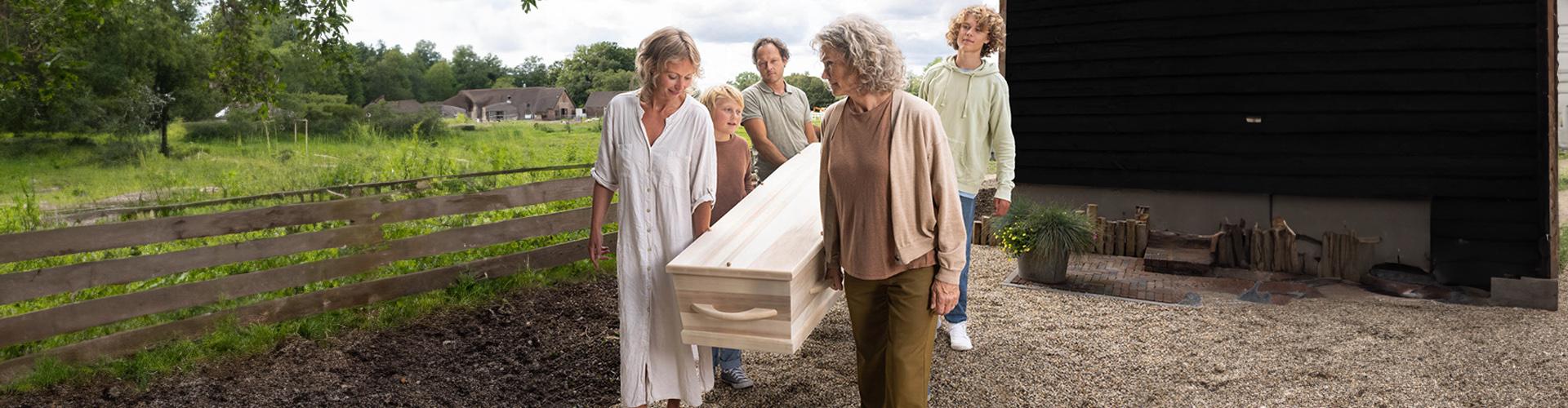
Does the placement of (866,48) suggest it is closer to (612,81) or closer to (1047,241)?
(1047,241)

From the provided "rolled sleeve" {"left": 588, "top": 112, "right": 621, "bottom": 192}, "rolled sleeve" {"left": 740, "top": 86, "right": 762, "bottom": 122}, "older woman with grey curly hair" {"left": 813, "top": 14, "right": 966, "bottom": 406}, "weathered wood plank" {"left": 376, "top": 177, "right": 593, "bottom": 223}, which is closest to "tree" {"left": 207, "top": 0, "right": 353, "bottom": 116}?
"weathered wood plank" {"left": 376, "top": 177, "right": 593, "bottom": 223}

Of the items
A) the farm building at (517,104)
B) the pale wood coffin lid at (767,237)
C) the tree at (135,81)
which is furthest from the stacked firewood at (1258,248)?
the tree at (135,81)

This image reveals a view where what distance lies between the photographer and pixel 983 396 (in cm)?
402

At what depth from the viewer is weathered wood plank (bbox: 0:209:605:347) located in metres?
4.19

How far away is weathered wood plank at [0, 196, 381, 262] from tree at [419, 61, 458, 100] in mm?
6276

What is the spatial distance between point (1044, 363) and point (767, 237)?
2.07 m

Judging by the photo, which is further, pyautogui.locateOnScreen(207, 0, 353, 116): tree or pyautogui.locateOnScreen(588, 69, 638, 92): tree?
pyautogui.locateOnScreen(588, 69, 638, 92): tree

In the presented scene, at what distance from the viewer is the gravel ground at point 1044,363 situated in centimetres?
405

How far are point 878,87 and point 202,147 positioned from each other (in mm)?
11317

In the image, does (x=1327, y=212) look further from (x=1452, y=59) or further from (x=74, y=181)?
(x=74, y=181)

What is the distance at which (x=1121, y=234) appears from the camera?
7.71 metres

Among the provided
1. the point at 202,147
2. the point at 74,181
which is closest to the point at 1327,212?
the point at 202,147

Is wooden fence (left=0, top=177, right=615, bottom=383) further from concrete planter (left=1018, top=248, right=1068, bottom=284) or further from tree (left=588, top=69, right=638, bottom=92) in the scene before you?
concrete planter (left=1018, top=248, right=1068, bottom=284)

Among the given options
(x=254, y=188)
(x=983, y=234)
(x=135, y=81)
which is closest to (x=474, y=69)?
(x=254, y=188)
